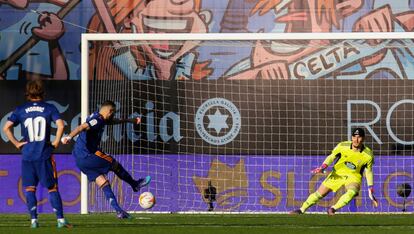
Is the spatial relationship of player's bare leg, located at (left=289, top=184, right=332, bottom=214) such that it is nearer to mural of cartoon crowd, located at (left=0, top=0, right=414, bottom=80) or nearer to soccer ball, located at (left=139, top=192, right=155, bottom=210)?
soccer ball, located at (left=139, top=192, right=155, bottom=210)

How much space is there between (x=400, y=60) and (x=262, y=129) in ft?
10.3

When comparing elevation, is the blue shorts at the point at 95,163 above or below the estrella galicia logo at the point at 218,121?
below

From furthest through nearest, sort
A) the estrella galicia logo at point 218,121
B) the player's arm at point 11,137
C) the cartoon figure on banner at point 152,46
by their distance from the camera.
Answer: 1. the estrella galicia logo at point 218,121
2. the cartoon figure on banner at point 152,46
3. the player's arm at point 11,137

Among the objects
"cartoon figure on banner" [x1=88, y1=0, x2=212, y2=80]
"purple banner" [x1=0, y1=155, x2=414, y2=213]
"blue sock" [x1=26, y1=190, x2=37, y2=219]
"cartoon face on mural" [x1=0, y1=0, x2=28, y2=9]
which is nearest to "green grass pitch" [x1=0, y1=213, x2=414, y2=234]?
"blue sock" [x1=26, y1=190, x2=37, y2=219]

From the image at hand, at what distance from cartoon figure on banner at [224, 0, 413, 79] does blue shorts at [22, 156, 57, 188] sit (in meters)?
9.56

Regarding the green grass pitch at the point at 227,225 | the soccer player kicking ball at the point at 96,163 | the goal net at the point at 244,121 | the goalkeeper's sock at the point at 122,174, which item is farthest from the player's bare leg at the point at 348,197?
the goal net at the point at 244,121

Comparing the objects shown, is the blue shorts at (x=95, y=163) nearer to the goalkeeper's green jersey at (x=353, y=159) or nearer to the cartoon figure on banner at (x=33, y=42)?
the goalkeeper's green jersey at (x=353, y=159)

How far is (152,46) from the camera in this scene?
21531mm

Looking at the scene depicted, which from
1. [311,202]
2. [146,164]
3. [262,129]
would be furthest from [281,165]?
[311,202]

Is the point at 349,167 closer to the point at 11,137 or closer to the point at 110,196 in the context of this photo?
the point at 110,196

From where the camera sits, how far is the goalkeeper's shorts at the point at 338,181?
1652 centimetres

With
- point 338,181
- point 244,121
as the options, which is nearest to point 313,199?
point 338,181

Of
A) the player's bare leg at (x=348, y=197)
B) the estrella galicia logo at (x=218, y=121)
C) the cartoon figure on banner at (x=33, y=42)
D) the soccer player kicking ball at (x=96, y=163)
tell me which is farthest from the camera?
the cartoon figure on banner at (x=33, y=42)

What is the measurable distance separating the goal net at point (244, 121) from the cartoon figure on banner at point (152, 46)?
0.10ft
